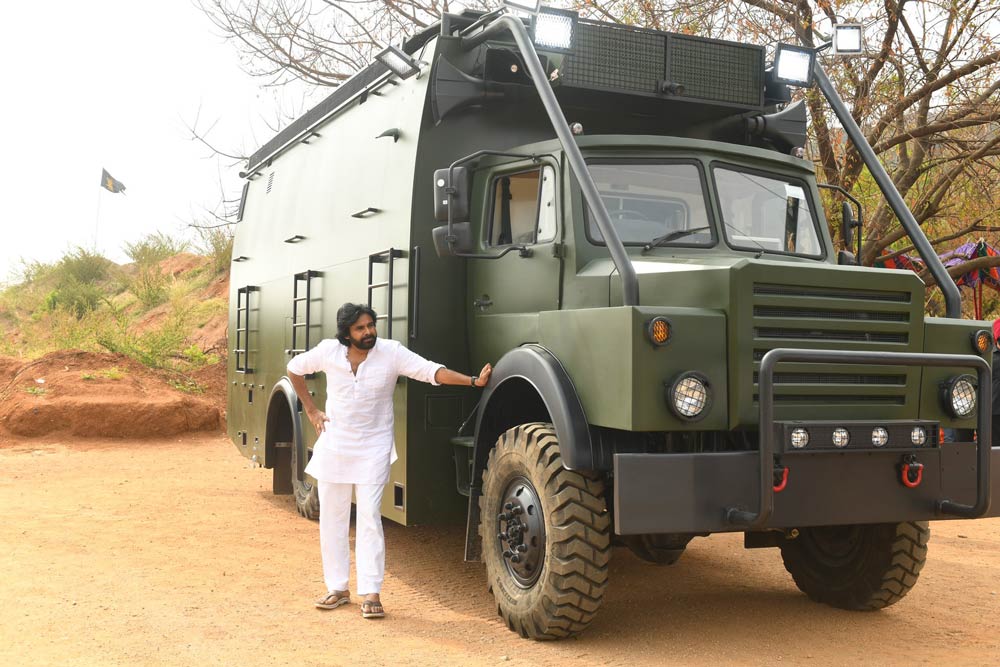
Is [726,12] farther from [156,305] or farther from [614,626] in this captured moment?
[156,305]

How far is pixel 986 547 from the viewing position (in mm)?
8797

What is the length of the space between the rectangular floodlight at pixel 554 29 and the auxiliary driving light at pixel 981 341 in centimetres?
281

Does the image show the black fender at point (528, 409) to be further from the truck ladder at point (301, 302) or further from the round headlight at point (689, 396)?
the truck ladder at point (301, 302)

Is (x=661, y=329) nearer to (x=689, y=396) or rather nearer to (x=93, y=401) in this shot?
(x=689, y=396)

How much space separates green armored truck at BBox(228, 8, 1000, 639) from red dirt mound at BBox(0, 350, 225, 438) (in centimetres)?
898

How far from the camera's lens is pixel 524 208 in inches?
249

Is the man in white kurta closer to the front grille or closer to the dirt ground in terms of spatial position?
the dirt ground

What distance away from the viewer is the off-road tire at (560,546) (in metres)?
5.13

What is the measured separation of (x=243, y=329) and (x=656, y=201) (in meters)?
6.17

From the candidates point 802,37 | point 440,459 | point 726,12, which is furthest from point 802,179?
point 726,12

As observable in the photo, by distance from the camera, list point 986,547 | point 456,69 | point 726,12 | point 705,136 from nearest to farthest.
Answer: point 456,69
point 705,136
point 986,547
point 726,12

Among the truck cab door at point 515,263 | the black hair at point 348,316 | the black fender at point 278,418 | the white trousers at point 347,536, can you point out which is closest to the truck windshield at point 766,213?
the truck cab door at point 515,263

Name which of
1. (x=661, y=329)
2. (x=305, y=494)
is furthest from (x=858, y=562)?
(x=305, y=494)

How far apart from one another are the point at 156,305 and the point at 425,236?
85.0 ft
